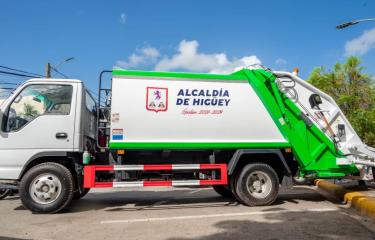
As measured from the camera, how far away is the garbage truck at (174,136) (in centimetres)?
728

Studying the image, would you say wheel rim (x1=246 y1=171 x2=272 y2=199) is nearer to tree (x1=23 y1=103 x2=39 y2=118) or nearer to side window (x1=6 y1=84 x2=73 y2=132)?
side window (x1=6 y1=84 x2=73 y2=132)

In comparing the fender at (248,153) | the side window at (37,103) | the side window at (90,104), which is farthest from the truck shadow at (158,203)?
the side window at (90,104)

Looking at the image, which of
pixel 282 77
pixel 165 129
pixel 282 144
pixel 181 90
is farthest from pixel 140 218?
pixel 282 77

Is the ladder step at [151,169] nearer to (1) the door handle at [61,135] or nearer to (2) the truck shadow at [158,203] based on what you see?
(2) the truck shadow at [158,203]

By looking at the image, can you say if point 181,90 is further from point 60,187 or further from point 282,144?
point 60,187

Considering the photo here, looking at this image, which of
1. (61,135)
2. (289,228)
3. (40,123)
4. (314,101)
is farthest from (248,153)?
(40,123)

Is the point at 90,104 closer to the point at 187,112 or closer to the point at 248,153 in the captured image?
the point at 187,112

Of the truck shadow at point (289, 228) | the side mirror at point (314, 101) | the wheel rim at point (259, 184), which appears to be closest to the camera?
the truck shadow at point (289, 228)

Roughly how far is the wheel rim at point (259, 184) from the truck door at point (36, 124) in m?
3.68

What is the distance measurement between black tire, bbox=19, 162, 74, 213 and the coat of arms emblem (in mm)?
2009

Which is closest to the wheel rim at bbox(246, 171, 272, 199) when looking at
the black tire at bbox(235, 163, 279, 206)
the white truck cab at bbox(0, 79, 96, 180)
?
the black tire at bbox(235, 163, 279, 206)

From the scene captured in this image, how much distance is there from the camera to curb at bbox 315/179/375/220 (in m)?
6.76

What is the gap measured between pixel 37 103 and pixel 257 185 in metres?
4.73

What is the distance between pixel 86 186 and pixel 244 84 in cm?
381
